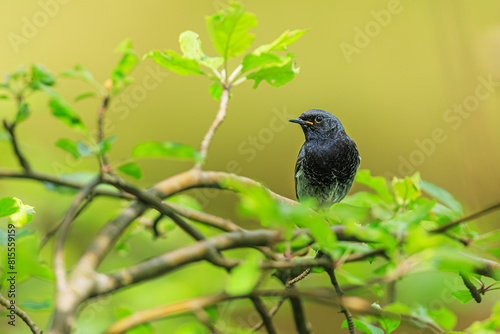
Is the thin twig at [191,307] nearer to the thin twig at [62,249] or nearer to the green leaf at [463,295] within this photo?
the thin twig at [62,249]

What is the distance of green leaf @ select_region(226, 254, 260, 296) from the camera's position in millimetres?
595

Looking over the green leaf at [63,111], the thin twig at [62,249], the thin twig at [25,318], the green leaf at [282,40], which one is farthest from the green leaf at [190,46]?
the thin twig at [25,318]

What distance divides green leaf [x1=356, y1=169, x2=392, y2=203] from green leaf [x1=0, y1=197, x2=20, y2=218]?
84 centimetres

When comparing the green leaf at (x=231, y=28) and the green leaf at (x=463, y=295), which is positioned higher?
the green leaf at (x=231, y=28)

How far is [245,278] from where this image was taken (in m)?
→ 0.61

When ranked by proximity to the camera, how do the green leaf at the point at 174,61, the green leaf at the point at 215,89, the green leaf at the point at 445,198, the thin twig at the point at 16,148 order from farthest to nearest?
the green leaf at the point at 445,198 → the green leaf at the point at 215,89 → the green leaf at the point at 174,61 → the thin twig at the point at 16,148

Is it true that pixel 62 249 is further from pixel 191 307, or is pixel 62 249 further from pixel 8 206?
pixel 8 206

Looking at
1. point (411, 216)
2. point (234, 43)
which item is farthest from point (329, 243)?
point (234, 43)

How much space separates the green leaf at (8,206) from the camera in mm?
931

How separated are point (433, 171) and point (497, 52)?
6.06ft

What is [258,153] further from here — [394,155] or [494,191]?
[494,191]

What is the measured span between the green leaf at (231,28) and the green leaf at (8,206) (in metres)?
0.49

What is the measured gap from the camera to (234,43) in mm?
983

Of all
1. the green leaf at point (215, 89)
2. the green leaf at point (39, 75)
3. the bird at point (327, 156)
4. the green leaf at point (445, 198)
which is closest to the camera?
the green leaf at point (39, 75)
